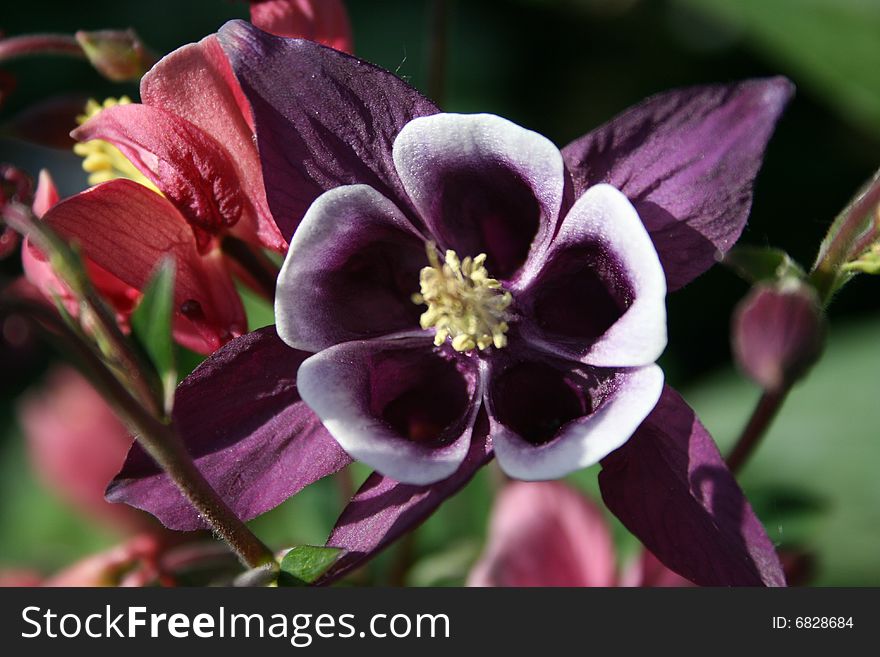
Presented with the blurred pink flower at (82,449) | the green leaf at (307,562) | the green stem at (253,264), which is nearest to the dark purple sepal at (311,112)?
the green stem at (253,264)

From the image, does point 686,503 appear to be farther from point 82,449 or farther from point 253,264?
point 82,449

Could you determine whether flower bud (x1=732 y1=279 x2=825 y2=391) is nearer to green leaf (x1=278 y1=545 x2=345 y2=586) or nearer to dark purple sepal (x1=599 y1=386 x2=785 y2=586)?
dark purple sepal (x1=599 y1=386 x2=785 y2=586)

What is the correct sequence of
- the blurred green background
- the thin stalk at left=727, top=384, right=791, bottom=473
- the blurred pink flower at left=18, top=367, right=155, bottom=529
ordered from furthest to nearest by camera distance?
1. the blurred pink flower at left=18, top=367, right=155, bottom=529
2. the blurred green background
3. the thin stalk at left=727, top=384, right=791, bottom=473

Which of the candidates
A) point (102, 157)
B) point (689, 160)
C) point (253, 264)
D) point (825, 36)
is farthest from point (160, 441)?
point (825, 36)

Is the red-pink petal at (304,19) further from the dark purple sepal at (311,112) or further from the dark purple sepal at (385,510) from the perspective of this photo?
the dark purple sepal at (385,510)

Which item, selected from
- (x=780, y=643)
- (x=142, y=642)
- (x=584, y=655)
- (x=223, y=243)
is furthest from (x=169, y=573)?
(x=780, y=643)

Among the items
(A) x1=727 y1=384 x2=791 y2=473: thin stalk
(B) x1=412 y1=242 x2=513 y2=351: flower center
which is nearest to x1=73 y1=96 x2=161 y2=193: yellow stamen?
(B) x1=412 y1=242 x2=513 y2=351: flower center
